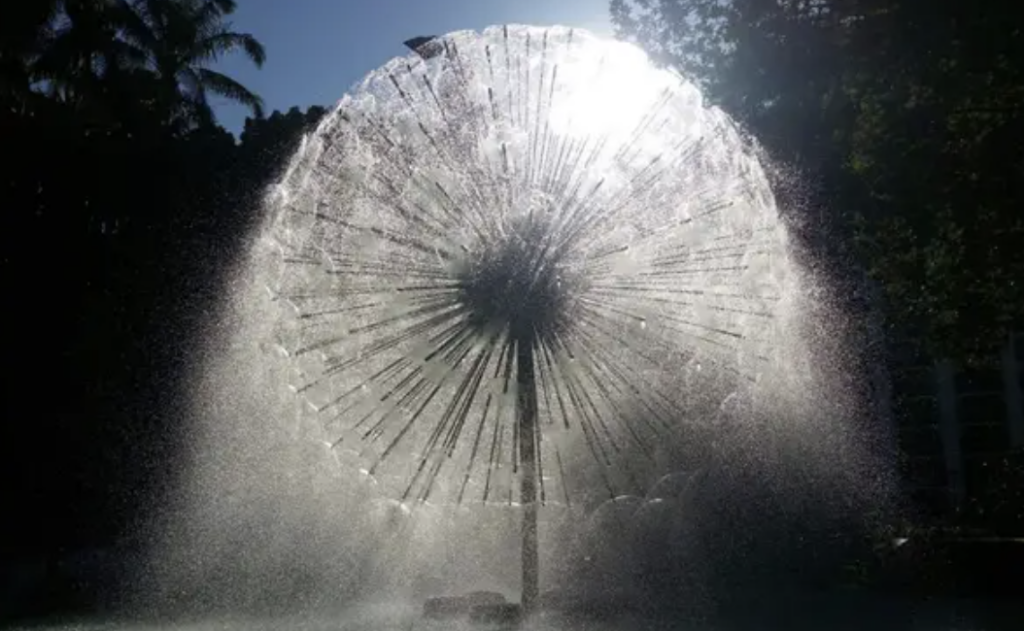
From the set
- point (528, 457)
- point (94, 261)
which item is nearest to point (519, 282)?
point (528, 457)

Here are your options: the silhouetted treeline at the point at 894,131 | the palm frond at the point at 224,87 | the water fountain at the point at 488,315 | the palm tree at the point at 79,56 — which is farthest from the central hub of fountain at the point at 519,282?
the palm frond at the point at 224,87

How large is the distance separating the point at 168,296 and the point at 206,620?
1439 centimetres

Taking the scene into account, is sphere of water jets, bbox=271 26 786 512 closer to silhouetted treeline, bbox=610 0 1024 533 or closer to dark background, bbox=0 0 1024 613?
silhouetted treeline, bbox=610 0 1024 533

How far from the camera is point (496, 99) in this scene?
12438mm

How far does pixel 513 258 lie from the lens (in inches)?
432

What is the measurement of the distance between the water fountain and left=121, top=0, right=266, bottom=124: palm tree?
2214cm

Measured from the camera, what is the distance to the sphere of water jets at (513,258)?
11.6m

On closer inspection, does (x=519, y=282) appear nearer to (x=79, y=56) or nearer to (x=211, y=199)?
(x=211, y=199)

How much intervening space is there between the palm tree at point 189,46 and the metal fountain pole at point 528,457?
82.1ft

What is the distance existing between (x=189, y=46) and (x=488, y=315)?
1170 inches

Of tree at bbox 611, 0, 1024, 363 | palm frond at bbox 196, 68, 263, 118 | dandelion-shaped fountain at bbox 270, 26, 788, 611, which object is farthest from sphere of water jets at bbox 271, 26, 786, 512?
palm frond at bbox 196, 68, 263, 118

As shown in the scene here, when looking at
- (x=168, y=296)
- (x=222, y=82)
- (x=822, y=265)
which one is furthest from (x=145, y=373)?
(x=222, y=82)

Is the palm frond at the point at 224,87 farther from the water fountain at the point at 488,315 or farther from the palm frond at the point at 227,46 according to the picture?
the water fountain at the point at 488,315

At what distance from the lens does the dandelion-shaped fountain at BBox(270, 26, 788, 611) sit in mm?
11539
